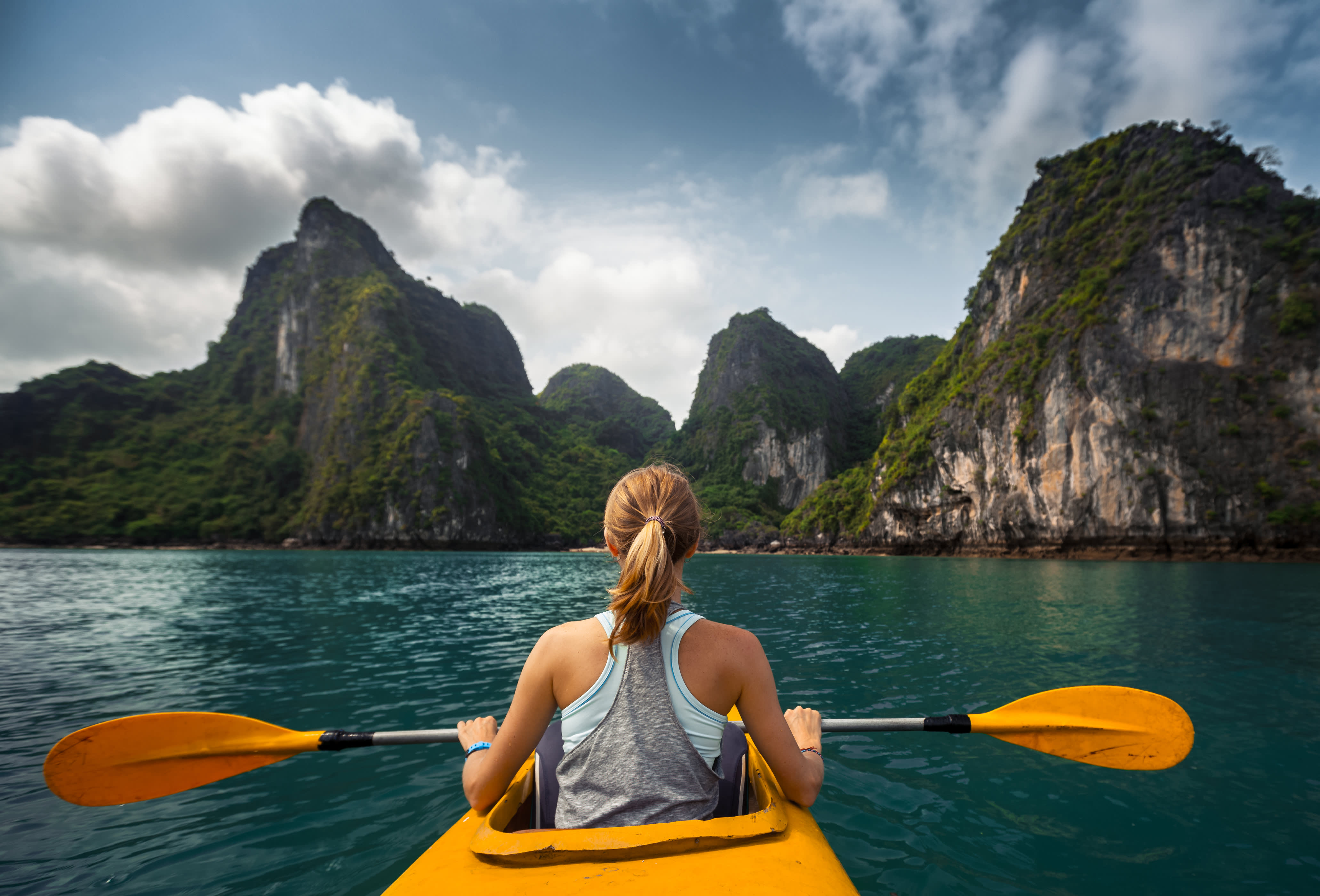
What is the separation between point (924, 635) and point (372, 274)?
114m

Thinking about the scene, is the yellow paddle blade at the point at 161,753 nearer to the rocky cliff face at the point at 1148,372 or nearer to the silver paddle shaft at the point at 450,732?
the silver paddle shaft at the point at 450,732

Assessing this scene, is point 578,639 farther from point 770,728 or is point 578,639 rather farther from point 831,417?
point 831,417

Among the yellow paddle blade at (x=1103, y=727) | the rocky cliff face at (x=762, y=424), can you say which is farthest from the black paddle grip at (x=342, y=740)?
the rocky cliff face at (x=762, y=424)

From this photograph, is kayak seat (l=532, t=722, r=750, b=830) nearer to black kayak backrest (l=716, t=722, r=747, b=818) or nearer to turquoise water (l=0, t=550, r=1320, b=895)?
black kayak backrest (l=716, t=722, r=747, b=818)

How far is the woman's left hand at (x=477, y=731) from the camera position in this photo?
8.08 feet

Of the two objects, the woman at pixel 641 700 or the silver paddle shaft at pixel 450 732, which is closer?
the woman at pixel 641 700

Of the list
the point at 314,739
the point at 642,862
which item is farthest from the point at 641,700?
the point at 314,739

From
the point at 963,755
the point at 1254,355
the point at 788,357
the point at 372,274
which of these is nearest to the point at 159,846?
the point at 963,755

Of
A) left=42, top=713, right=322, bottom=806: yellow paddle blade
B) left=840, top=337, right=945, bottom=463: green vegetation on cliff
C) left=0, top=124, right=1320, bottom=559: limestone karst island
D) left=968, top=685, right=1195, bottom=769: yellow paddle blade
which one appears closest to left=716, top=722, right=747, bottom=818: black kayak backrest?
left=968, top=685, right=1195, bottom=769: yellow paddle blade

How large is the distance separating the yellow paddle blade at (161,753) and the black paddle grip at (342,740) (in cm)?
5

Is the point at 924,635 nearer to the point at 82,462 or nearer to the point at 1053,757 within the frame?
the point at 1053,757

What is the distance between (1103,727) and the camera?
336cm

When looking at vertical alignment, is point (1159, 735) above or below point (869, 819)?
above

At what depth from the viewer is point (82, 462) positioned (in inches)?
2864
